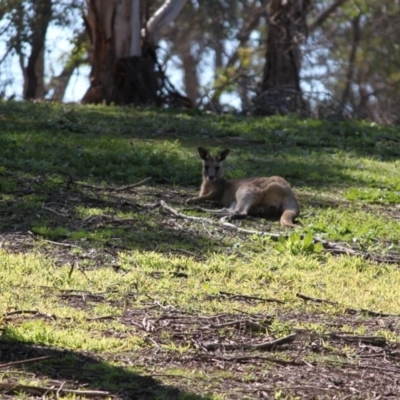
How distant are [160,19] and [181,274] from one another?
48.5 ft

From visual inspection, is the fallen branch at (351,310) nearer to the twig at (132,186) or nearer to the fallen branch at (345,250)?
the fallen branch at (345,250)

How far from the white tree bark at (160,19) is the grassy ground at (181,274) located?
664 cm

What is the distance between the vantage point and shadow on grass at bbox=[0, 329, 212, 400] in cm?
550

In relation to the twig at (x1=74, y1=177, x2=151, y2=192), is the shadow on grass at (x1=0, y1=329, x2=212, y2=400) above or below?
below

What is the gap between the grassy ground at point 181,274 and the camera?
594cm

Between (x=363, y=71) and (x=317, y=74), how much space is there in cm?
165

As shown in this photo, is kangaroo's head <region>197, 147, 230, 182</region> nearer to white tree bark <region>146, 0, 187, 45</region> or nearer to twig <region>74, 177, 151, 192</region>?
twig <region>74, 177, 151, 192</region>

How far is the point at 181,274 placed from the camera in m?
8.43

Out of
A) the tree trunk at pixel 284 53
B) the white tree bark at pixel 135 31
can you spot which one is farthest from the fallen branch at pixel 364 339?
the white tree bark at pixel 135 31

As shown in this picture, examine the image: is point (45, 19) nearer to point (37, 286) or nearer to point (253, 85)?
point (253, 85)

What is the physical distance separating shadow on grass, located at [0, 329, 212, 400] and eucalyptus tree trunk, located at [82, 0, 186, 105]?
14631mm

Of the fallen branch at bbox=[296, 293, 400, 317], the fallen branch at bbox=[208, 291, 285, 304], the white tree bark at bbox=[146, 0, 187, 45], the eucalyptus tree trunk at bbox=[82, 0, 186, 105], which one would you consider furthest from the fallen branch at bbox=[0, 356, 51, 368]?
the white tree bark at bbox=[146, 0, 187, 45]

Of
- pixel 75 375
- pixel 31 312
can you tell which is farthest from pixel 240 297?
pixel 75 375

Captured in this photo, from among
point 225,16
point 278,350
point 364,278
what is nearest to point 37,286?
point 278,350
